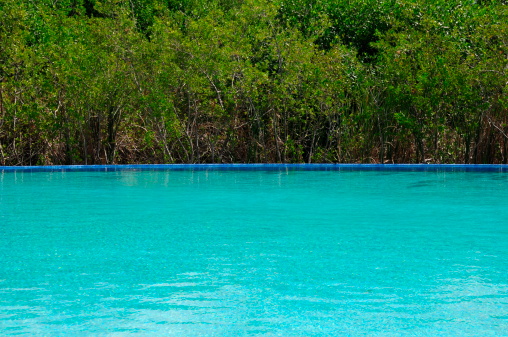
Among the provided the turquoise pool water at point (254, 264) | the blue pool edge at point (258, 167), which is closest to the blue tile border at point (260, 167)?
the blue pool edge at point (258, 167)

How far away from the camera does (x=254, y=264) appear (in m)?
4.69

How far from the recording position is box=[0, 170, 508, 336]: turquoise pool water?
11.1 feet

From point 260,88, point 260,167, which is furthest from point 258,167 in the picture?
point 260,88

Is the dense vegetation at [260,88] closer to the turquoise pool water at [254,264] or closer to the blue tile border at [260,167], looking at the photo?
the blue tile border at [260,167]

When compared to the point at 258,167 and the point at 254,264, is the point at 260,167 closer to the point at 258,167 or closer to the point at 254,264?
the point at 258,167

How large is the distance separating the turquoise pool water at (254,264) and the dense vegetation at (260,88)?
175 inches

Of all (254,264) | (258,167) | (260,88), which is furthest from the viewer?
(260,88)

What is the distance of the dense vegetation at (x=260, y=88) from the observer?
1330cm

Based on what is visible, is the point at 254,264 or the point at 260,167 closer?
the point at 254,264

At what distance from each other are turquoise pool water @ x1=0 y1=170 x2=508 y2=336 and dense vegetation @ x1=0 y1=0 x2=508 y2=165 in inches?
175

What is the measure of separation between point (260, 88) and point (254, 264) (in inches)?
372

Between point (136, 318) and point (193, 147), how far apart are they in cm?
1126

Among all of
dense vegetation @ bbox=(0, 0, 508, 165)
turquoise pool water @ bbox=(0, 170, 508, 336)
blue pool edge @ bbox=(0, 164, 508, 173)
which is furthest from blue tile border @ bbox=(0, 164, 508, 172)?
turquoise pool water @ bbox=(0, 170, 508, 336)

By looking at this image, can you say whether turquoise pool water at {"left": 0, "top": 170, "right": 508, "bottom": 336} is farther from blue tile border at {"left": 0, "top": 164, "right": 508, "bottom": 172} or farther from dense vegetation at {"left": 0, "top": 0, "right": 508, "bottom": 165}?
dense vegetation at {"left": 0, "top": 0, "right": 508, "bottom": 165}
